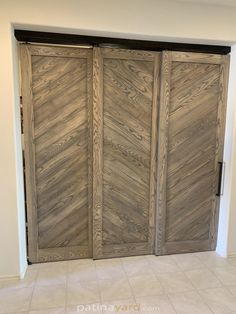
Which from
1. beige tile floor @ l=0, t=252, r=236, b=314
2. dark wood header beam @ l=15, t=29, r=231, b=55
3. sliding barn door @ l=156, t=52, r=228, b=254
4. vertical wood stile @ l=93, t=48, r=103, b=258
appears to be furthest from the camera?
sliding barn door @ l=156, t=52, r=228, b=254

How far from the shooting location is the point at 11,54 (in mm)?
2107

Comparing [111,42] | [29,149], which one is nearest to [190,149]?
[111,42]

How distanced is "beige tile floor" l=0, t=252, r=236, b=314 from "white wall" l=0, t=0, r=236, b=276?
298 millimetres

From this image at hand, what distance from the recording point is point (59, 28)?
7.16 feet

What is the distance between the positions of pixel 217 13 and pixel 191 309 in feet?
8.67

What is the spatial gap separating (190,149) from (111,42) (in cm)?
A: 135

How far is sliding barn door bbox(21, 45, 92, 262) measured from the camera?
2369 millimetres

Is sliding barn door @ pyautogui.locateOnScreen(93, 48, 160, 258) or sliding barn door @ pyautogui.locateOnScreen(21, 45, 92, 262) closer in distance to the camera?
sliding barn door @ pyautogui.locateOnScreen(21, 45, 92, 262)

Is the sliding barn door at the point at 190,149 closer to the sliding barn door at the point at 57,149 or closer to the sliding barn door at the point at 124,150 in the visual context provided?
the sliding barn door at the point at 124,150

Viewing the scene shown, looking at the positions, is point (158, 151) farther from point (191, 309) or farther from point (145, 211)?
point (191, 309)

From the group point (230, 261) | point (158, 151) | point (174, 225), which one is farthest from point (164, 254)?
point (158, 151)

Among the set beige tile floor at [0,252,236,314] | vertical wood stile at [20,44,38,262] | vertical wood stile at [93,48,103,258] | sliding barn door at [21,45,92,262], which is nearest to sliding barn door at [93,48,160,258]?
vertical wood stile at [93,48,103,258]

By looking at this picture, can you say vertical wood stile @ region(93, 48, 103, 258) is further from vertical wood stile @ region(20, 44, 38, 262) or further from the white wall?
vertical wood stile @ region(20, 44, 38, 262)

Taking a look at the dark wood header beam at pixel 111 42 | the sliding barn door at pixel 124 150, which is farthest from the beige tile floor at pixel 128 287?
the dark wood header beam at pixel 111 42
